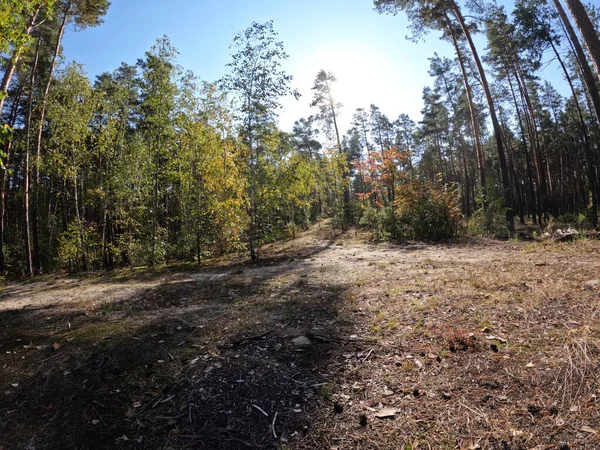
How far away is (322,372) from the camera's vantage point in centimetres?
310

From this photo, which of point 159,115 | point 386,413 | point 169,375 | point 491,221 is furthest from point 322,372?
point 491,221

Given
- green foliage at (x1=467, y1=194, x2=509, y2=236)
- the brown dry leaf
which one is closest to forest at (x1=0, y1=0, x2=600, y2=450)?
the brown dry leaf

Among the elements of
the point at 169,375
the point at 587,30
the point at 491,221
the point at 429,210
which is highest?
the point at 587,30

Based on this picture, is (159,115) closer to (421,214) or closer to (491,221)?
(421,214)

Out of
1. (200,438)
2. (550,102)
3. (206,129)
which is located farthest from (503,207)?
(550,102)

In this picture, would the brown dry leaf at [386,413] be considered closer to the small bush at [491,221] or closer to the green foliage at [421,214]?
the green foliage at [421,214]

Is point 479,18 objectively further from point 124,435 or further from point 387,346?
point 124,435

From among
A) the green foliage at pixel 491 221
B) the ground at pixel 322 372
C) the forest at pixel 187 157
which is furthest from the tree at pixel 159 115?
the green foliage at pixel 491 221

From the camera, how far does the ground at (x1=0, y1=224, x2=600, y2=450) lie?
2.27m

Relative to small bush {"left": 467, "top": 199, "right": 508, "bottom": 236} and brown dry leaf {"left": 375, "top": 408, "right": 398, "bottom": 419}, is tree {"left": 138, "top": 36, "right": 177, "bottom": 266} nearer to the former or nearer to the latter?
brown dry leaf {"left": 375, "top": 408, "right": 398, "bottom": 419}

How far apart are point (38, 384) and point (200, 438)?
75.8 inches

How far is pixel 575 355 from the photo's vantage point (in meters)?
2.72

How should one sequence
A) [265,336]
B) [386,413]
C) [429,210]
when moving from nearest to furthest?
1. [386,413]
2. [265,336]
3. [429,210]

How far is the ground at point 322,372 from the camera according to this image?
7.45 ft
